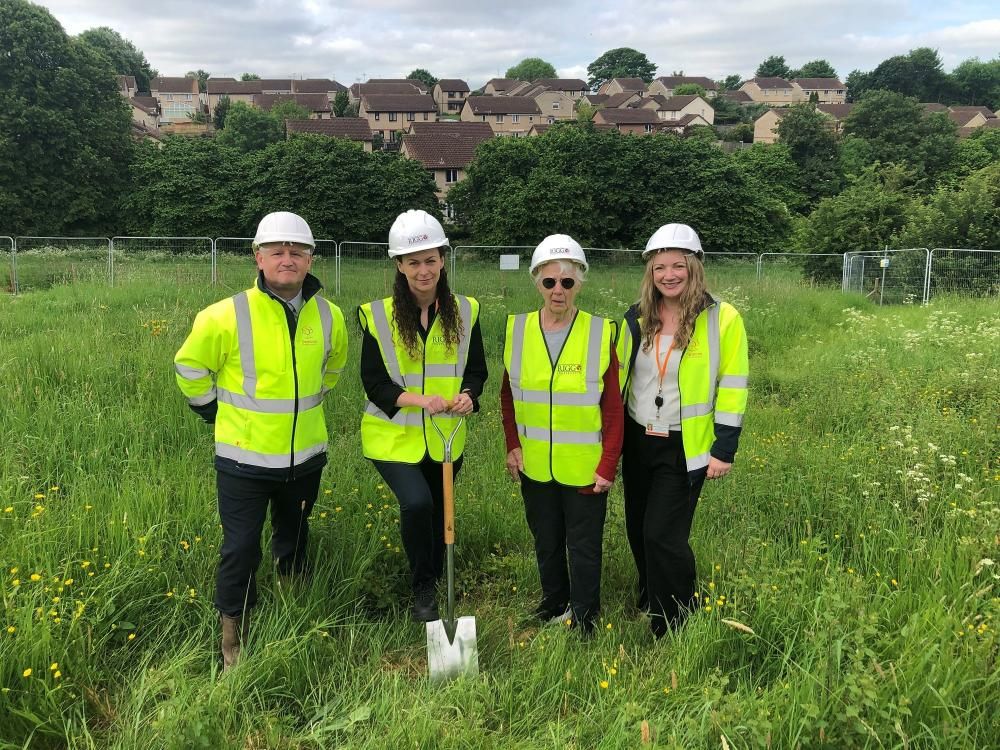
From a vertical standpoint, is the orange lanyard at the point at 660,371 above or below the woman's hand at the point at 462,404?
above

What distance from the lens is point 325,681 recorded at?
2.81 metres

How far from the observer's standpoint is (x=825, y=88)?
108250 millimetres

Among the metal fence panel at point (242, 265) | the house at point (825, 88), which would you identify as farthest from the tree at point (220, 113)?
the house at point (825, 88)

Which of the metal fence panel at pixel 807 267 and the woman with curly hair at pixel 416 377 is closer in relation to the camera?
the woman with curly hair at pixel 416 377

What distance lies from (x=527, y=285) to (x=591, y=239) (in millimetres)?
21790

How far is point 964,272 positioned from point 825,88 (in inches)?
4466

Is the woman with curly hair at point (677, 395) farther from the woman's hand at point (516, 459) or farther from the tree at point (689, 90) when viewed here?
the tree at point (689, 90)

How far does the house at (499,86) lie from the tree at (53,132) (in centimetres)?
9181

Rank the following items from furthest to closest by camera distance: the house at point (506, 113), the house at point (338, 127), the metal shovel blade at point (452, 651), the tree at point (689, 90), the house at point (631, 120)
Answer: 1. the tree at point (689, 90)
2. the house at point (506, 113)
3. the house at point (631, 120)
4. the house at point (338, 127)
5. the metal shovel blade at point (452, 651)

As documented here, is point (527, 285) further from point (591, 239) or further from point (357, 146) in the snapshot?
point (357, 146)

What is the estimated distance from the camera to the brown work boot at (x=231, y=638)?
2.89m

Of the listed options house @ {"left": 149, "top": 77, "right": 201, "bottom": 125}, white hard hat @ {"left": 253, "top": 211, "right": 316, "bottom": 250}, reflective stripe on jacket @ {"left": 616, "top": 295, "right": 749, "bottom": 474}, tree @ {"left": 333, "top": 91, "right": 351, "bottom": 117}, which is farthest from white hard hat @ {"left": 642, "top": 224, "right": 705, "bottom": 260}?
house @ {"left": 149, "top": 77, "right": 201, "bottom": 125}

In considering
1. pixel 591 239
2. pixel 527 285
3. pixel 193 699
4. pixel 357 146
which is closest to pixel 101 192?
pixel 357 146

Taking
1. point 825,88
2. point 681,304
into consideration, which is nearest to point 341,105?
point 825,88
